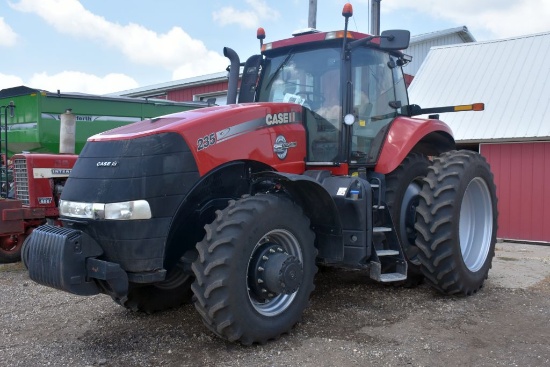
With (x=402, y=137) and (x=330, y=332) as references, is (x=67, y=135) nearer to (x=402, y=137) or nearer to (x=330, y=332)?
(x=402, y=137)

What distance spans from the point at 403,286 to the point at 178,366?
306 centimetres

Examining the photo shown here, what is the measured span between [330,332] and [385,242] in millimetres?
1230

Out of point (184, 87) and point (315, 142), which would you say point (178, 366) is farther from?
point (184, 87)

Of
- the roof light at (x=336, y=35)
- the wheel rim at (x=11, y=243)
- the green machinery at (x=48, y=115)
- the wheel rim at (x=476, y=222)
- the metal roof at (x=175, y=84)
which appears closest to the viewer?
the roof light at (x=336, y=35)

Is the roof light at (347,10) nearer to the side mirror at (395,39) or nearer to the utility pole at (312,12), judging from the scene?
the side mirror at (395,39)

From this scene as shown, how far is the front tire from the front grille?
A: 526 cm

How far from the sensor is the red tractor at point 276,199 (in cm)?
414

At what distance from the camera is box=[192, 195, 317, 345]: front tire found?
4074 millimetres

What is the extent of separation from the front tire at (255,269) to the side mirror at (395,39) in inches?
75.4

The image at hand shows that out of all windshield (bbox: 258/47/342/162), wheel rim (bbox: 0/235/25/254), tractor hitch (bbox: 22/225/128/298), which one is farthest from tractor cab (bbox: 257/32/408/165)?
wheel rim (bbox: 0/235/25/254)

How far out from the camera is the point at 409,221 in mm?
5887

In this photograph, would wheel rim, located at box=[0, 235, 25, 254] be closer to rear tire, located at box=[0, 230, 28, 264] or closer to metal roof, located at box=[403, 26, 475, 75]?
rear tire, located at box=[0, 230, 28, 264]

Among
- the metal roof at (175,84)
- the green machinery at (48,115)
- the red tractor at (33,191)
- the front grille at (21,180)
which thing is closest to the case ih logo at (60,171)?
the red tractor at (33,191)

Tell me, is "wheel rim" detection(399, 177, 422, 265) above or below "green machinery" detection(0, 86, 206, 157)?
below
